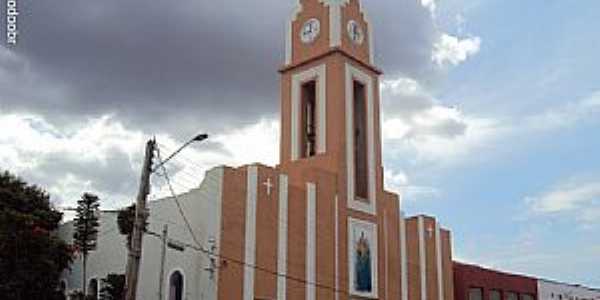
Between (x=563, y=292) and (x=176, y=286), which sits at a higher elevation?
(x=563, y=292)

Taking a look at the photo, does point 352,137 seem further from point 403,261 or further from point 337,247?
point 403,261

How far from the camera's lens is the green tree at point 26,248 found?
34031mm

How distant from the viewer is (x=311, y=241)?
3694 cm

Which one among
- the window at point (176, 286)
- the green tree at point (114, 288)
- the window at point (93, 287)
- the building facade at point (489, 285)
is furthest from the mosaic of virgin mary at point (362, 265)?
the window at point (93, 287)

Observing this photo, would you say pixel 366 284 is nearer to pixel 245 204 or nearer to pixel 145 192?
pixel 245 204

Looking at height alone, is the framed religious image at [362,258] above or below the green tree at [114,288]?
above

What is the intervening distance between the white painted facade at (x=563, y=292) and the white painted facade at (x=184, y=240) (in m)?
27.2

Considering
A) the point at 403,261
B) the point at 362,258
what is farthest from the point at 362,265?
the point at 403,261

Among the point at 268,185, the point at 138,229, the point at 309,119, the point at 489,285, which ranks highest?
the point at 309,119

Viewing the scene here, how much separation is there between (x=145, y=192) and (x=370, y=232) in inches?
776

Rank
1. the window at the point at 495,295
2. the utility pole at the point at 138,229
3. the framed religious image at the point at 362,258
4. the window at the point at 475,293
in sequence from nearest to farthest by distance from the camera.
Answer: the utility pole at the point at 138,229, the framed religious image at the point at 362,258, the window at the point at 475,293, the window at the point at 495,295

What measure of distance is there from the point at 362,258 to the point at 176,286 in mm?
9470

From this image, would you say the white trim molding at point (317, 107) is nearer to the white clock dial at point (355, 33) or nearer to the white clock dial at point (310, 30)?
the white clock dial at point (310, 30)

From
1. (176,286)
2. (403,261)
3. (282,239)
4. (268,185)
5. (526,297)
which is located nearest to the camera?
(176,286)
